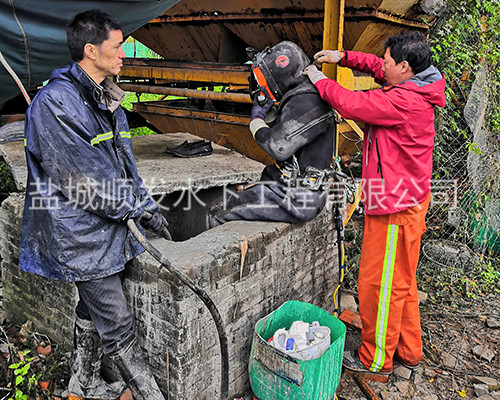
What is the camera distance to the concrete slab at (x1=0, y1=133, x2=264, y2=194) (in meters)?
3.47

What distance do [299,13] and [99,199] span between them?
13.2 feet

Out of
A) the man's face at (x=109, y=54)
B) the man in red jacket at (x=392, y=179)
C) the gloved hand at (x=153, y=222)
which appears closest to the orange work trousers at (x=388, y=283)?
the man in red jacket at (x=392, y=179)

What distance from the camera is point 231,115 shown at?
19.1ft

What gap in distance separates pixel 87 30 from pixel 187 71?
367 centimetres

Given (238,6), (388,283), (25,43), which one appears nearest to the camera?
(25,43)

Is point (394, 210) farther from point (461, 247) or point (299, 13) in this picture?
point (299, 13)

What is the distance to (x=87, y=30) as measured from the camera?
7.20 ft

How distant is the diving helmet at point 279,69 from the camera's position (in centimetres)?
304

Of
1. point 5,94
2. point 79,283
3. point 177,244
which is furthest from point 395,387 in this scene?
point 5,94

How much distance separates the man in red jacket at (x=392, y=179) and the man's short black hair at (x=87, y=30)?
56.0 inches

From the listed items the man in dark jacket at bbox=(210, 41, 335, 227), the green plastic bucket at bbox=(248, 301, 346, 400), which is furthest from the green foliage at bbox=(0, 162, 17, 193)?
the green plastic bucket at bbox=(248, 301, 346, 400)

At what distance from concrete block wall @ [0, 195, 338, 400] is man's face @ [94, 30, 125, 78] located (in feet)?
3.49

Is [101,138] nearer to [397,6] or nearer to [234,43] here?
[397,6]

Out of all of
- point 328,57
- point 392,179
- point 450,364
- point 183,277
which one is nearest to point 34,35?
point 183,277
